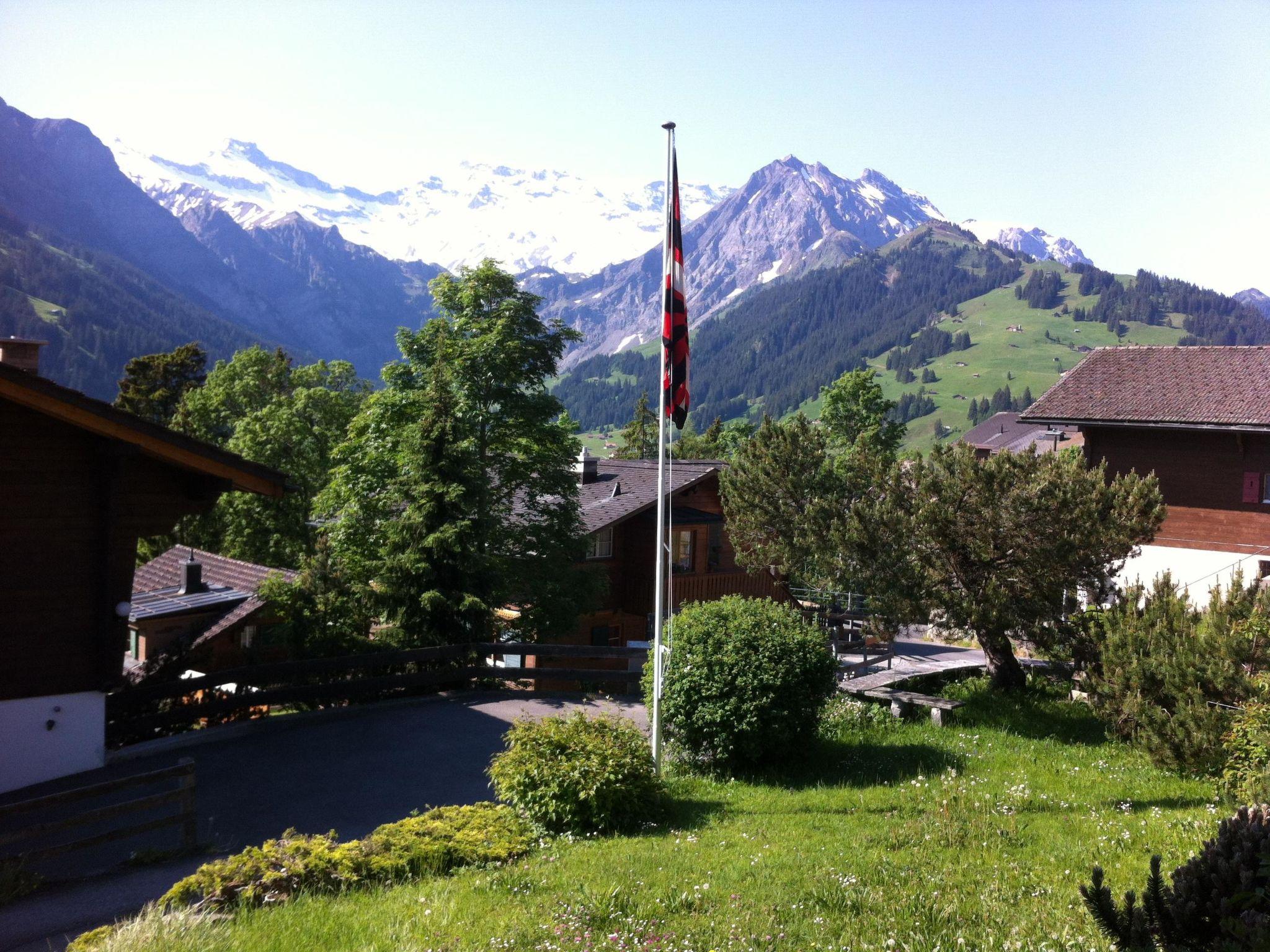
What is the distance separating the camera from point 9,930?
7.32m

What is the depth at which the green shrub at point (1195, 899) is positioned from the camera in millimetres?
4957

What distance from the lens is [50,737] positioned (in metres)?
12.1

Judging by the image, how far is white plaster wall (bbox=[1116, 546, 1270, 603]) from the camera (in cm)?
2875

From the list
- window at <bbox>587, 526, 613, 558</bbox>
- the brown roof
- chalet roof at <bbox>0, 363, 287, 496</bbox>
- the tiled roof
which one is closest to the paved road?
chalet roof at <bbox>0, 363, 287, 496</bbox>

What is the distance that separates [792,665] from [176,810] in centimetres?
751

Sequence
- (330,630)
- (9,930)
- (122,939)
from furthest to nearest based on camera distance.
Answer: (330,630) < (9,930) < (122,939)

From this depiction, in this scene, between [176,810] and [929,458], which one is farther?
[929,458]

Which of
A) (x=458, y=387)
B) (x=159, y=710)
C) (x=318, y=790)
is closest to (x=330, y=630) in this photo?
(x=159, y=710)

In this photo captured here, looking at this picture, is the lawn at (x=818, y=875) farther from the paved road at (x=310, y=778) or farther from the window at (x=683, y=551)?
the window at (x=683, y=551)

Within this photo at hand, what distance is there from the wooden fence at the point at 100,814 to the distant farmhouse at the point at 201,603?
18868 mm

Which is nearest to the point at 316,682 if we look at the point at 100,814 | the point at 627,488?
the point at 100,814

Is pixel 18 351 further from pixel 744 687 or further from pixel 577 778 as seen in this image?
pixel 744 687

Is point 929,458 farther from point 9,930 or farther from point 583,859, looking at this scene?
point 9,930

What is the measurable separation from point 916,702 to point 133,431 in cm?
1184
